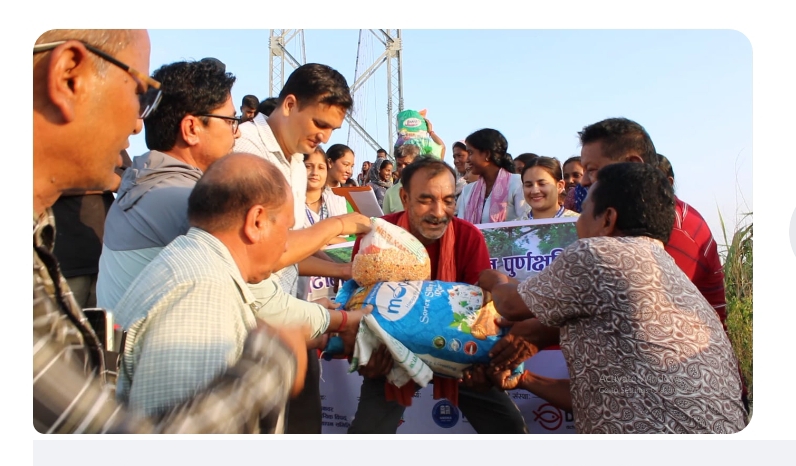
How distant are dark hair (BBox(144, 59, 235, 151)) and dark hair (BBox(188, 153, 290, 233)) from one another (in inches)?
22.4

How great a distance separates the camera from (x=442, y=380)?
3127mm

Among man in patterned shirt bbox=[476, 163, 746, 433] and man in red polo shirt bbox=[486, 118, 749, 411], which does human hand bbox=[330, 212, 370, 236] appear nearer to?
man in red polo shirt bbox=[486, 118, 749, 411]

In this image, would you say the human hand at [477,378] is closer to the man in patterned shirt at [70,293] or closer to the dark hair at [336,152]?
the man in patterned shirt at [70,293]

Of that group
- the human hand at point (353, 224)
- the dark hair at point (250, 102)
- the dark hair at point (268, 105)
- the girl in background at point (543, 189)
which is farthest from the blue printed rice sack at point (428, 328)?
the dark hair at point (250, 102)

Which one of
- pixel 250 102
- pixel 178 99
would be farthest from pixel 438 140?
pixel 178 99

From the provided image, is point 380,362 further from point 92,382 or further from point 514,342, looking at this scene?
point 92,382

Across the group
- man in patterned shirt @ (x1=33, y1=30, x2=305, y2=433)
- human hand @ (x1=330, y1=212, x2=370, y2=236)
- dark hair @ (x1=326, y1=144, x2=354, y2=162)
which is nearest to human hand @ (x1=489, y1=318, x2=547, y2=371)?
human hand @ (x1=330, y1=212, x2=370, y2=236)

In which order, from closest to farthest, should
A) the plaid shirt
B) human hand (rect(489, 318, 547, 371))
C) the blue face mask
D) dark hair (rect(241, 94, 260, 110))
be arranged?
1. the plaid shirt
2. human hand (rect(489, 318, 547, 371))
3. the blue face mask
4. dark hair (rect(241, 94, 260, 110))

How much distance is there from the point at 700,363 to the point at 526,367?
1.12 meters

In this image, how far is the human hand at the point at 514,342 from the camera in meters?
2.92

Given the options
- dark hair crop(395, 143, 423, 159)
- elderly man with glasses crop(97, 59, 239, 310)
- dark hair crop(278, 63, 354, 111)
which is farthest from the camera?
dark hair crop(395, 143, 423, 159)

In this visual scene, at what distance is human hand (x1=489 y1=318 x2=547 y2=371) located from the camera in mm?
2920

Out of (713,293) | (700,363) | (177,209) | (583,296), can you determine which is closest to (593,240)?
(583,296)

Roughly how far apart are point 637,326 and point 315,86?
1913 millimetres
